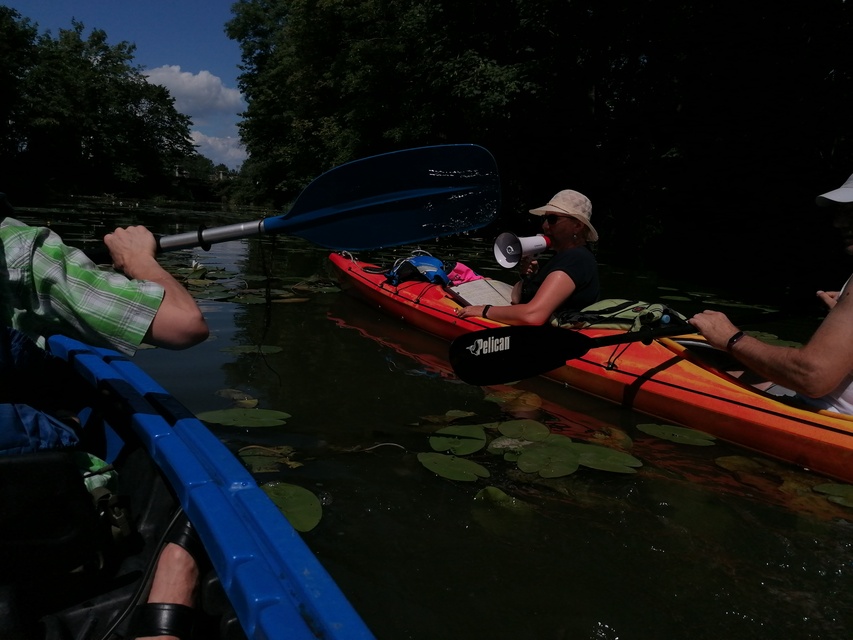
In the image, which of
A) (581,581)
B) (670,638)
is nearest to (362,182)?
(581,581)

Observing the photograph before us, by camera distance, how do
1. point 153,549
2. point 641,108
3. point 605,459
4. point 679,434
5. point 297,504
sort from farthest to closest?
point 641,108 < point 679,434 < point 605,459 < point 297,504 < point 153,549

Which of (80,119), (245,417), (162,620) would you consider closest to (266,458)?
(245,417)

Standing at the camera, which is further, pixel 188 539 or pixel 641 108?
pixel 641 108

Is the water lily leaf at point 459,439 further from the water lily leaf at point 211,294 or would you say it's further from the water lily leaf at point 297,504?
the water lily leaf at point 211,294

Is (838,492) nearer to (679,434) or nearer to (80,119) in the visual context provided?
(679,434)

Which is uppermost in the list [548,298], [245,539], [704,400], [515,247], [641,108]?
[641,108]

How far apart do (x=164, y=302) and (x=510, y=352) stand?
7.98 feet

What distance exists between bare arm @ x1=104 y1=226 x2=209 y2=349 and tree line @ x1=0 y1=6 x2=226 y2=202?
26766mm

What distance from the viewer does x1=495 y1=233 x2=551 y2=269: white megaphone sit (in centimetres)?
471

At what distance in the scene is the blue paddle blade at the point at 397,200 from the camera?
113 inches

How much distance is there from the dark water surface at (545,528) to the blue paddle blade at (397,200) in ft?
1.26

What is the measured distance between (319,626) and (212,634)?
0.57 m

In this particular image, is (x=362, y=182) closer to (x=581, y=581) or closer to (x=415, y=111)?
(x=581, y=581)

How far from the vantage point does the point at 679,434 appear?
339cm
